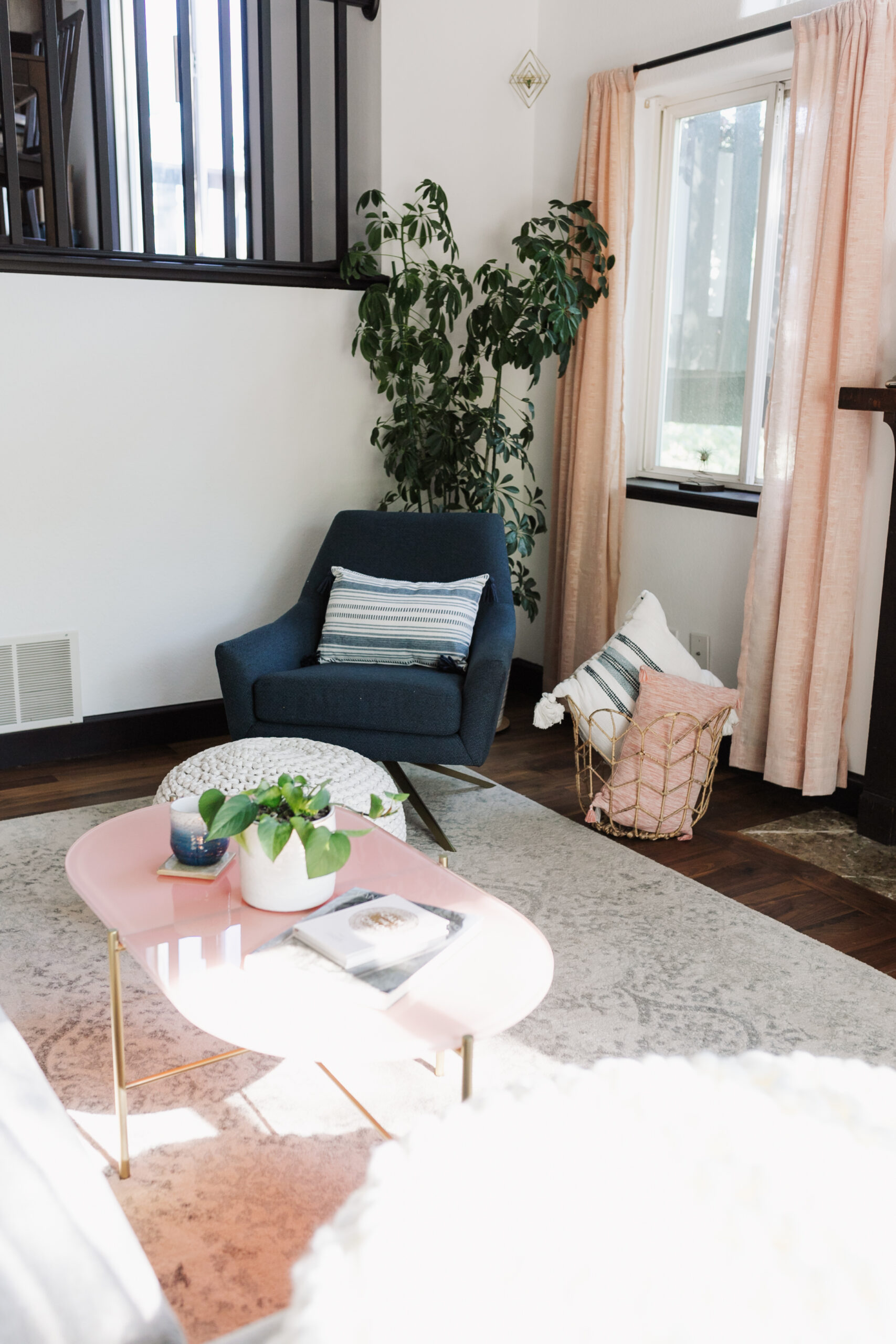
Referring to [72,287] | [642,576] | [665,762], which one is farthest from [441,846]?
[72,287]

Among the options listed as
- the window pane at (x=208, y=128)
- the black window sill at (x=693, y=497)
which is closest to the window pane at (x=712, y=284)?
the black window sill at (x=693, y=497)

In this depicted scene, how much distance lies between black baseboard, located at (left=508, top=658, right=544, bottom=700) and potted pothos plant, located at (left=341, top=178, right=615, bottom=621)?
0.38m

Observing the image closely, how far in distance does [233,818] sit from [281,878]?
131 millimetres

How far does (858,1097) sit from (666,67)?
350 cm

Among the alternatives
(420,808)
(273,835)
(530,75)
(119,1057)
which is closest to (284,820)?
(273,835)

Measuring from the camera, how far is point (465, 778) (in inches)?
139

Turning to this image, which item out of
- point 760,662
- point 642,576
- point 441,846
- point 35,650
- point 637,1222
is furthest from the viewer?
Result: point 642,576

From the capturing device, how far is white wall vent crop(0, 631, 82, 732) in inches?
143

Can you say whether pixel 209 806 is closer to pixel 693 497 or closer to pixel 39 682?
pixel 39 682

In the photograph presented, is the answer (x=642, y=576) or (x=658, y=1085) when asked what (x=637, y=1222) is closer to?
(x=658, y=1085)

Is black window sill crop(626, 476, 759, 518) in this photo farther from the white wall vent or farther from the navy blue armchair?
the white wall vent

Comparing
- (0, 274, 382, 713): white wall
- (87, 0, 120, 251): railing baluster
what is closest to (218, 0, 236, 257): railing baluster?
(0, 274, 382, 713): white wall

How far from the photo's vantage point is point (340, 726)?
3098 millimetres

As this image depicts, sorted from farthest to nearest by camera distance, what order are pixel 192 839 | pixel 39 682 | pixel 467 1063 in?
pixel 39 682, pixel 192 839, pixel 467 1063
